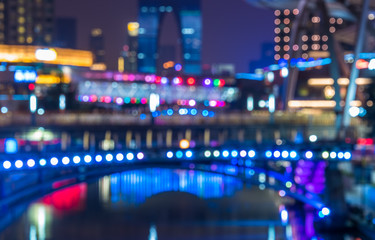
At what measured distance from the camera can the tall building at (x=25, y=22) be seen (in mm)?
138625

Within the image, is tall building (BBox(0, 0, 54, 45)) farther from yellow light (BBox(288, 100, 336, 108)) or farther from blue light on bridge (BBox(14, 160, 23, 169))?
blue light on bridge (BBox(14, 160, 23, 169))

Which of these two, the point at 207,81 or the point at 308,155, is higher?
the point at 207,81

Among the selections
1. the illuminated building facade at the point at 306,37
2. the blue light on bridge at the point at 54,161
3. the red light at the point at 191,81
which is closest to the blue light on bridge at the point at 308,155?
the blue light on bridge at the point at 54,161

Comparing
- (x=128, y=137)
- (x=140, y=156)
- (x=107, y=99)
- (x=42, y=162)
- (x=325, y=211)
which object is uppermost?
(x=107, y=99)

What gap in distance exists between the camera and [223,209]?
58500mm

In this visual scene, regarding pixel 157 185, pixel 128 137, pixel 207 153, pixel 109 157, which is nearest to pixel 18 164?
pixel 109 157

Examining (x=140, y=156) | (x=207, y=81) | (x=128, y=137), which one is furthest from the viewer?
(x=207, y=81)

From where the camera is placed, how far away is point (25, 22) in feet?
462

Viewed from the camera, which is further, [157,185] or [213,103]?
[213,103]

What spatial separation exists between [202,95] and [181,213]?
289 feet

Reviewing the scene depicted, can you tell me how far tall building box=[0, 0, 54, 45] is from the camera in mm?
138625

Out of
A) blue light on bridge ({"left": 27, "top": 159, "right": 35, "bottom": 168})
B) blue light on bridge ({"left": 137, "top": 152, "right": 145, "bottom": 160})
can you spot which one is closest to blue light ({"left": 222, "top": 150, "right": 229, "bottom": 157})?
blue light on bridge ({"left": 137, "top": 152, "right": 145, "bottom": 160})

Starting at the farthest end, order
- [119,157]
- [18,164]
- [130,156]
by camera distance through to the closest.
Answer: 1. [130,156]
2. [119,157]
3. [18,164]

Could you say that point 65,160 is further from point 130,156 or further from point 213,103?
point 213,103
